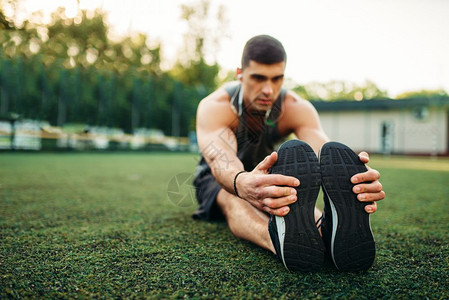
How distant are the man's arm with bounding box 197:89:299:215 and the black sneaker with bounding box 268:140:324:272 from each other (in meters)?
0.04

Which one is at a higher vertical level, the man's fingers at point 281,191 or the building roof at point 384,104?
the building roof at point 384,104

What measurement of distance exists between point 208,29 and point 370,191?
2567 cm

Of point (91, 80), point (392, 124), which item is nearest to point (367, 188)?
point (91, 80)

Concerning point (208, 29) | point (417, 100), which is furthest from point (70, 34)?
point (417, 100)

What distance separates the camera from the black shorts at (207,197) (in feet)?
6.39

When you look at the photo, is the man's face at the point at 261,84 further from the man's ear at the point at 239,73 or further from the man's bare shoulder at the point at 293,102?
the man's bare shoulder at the point at 293,102

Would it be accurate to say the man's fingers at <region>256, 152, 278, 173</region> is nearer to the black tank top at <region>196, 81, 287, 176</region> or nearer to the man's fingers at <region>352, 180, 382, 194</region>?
the man's fingers at <region>352, 180, 382, 194</region>

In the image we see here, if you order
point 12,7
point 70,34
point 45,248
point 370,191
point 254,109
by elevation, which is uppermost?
point 70,34

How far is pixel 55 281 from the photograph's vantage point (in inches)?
41.5

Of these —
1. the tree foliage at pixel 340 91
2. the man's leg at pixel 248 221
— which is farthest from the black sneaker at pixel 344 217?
the tree foliage at pixel 340 91

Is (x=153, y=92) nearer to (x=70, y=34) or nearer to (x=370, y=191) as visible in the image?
(x=70, y=34)

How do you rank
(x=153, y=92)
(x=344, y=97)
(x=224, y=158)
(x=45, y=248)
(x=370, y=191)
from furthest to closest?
(x=344, y=97) < (x=153, y=92) < (x=224, y=158) < (x=45, y=248) < (x=370, y=191)

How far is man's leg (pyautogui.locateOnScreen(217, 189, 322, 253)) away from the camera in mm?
1379

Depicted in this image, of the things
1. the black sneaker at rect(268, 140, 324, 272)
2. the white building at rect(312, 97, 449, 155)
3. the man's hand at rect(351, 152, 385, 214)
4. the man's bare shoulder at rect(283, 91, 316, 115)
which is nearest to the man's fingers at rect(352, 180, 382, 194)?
the man's hand at rect(351, 152, 385, 214)
